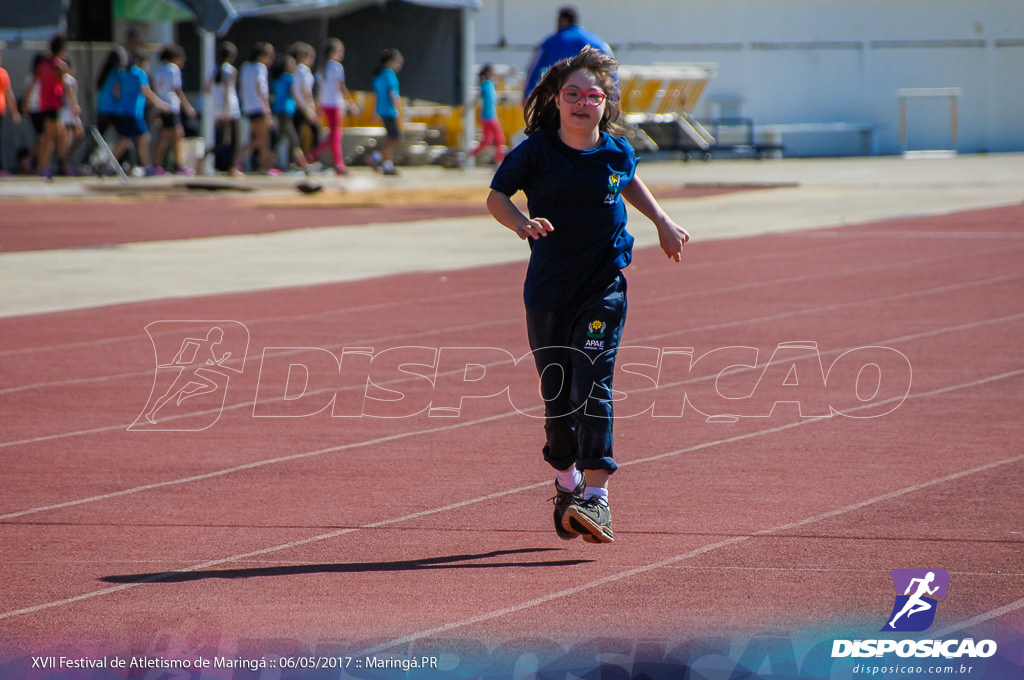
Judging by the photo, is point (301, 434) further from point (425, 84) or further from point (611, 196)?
point (425, 84)

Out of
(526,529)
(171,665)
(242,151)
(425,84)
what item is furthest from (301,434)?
(425,84)

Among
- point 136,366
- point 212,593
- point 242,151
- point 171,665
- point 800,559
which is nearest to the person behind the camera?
point 171,665

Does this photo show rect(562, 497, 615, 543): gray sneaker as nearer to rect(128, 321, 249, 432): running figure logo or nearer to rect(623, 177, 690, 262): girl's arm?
rect(623, 177, 690, 262): girl's arm

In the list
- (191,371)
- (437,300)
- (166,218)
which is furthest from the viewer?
(166,218)

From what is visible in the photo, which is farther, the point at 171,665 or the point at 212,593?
the point at 212,593

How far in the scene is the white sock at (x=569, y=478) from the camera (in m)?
5.41

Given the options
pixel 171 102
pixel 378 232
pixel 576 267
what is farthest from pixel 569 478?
pixel 171 102

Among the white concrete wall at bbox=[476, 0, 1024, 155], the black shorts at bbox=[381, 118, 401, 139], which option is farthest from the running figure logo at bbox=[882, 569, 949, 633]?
the white concrete wall at bbox=[476, 0, 1024, 155]

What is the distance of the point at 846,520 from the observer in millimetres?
5496

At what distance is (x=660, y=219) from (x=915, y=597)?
5.77 feet

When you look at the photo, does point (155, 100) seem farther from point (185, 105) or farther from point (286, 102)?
point (286, 102)

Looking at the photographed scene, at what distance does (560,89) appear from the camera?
5.45m

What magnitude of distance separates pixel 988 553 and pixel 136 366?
5386mm

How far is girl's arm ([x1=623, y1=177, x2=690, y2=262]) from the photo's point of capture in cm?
556
